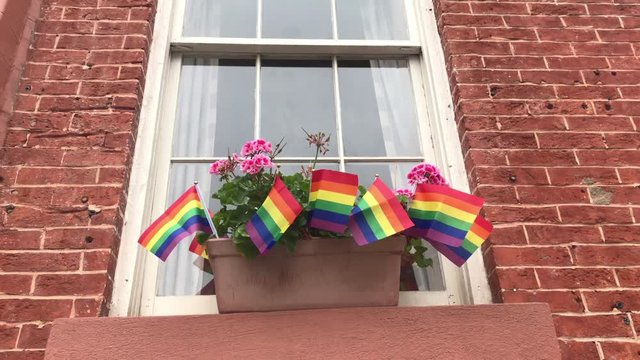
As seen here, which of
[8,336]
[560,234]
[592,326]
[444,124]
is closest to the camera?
[8,336]

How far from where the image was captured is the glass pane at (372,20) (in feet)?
10.8

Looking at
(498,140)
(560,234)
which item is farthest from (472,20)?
(560,234)

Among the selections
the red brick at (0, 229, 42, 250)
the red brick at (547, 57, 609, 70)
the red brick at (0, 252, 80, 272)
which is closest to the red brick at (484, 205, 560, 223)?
the red brick at (547, 57, 609, 70)

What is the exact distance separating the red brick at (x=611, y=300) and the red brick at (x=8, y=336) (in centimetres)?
211

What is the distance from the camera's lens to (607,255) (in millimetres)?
2436

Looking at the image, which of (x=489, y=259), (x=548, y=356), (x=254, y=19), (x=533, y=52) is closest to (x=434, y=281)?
(x=489, y=259)

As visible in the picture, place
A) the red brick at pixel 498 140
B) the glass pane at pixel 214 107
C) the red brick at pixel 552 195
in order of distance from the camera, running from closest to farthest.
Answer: the red brick at pixel 552 195 < the red brick at pixel 498 140 < the glass pane at pixel 214 107

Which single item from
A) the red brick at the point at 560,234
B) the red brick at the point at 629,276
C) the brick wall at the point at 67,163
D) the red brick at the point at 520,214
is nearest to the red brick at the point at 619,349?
the red brick at the point at 629,276

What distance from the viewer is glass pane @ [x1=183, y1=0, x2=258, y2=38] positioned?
323 cm

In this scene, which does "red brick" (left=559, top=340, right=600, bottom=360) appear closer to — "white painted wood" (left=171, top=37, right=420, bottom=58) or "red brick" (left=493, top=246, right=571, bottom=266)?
"red brick" (left=493, top=246, right=571, bottom=266)

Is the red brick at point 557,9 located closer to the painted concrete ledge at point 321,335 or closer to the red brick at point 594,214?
the red brick at point 594,214

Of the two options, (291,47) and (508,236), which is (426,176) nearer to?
(508,236)

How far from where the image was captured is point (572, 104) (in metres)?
2.83

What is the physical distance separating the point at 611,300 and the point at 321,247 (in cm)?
115
